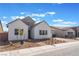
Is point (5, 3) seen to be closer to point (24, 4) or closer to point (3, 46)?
point (24, 4)

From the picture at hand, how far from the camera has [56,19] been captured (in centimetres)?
981

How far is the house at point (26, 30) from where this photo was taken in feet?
33.5

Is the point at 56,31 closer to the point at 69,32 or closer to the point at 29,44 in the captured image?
the point at 69,32

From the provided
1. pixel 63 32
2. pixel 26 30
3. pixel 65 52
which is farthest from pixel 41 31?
pixel 65 52

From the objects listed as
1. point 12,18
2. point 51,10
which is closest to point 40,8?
point 51,10

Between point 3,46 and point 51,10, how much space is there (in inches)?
82.3

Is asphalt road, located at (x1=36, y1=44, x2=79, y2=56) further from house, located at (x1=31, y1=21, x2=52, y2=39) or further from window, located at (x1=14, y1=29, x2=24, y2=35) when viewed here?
window, located at (x1=14, y1=29, x2=24, y2=35)

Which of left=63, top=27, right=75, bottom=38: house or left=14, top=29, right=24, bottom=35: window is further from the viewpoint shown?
left=63, top=27, right=75, bottom=38: house

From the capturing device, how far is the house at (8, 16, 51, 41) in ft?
33.5

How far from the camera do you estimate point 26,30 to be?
1051cm

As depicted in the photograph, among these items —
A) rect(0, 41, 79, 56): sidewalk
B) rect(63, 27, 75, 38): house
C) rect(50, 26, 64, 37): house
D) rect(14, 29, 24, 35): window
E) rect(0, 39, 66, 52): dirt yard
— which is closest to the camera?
rect(0, 41, 79, 56): sidewalk

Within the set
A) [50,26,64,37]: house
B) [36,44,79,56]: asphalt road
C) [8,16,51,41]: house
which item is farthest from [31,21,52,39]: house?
[36,44,79,56]: asphalt road

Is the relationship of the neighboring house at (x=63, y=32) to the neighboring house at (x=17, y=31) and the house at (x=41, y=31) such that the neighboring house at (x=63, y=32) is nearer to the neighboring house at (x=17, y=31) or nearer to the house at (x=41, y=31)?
the house at (x=41, y=31)

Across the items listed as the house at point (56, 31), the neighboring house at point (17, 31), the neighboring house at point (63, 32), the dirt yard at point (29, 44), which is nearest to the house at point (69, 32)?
the neighboring house at point (63, 32)
